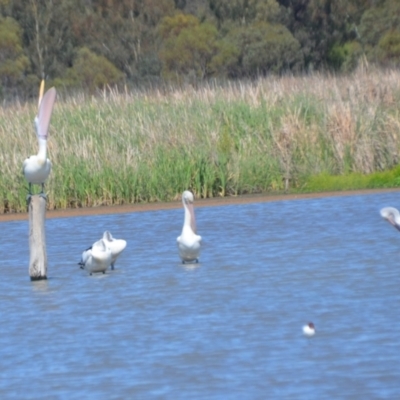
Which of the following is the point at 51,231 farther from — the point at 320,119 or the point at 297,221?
the point at 320,119

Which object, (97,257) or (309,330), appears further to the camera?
(97,257)

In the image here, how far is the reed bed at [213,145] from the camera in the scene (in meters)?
17.7

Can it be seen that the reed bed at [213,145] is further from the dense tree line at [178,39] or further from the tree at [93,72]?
the tree at [93,72]

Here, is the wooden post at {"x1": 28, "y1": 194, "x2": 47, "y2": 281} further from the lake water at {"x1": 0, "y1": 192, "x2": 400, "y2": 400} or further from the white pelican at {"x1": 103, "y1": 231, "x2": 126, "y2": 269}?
the white pelican at {"x1": 103, "y1": 231, "x2": 126, "y2": 269}

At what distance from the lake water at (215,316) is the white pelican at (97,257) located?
12cm

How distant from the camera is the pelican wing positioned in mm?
11328

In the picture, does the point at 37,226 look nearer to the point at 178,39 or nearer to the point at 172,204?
the point at 172,204

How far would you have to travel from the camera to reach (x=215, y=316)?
368 inches

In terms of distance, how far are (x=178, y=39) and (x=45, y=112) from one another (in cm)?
3221

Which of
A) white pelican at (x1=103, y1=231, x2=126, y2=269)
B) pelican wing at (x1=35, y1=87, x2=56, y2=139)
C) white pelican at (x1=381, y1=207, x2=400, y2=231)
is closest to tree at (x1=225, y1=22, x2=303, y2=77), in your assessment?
white pelican at (x1=103, y1=231, x2=126, y2=269)

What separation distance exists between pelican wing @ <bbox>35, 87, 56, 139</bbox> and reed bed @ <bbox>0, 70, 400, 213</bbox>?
5.96 meters

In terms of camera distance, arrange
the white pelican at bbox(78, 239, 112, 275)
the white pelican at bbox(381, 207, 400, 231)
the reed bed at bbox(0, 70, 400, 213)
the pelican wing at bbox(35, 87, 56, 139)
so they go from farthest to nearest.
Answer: the reed bed at bbox(0, 70, 400, 213)
the white pelican at bbox(78, 239, 112, 275)
the pelican wing at bbox(35, 87, 56, 139)
the white pelican at bbox(381, 207, 400, 231)

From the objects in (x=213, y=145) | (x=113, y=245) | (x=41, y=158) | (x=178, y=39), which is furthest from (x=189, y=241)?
(x=178, y=39)

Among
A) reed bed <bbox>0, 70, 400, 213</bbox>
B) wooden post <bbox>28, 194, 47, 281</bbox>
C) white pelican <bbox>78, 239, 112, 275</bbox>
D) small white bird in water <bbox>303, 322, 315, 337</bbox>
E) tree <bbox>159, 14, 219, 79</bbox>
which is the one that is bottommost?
tree <bbox>159, 14, 219, 79</bbox>
